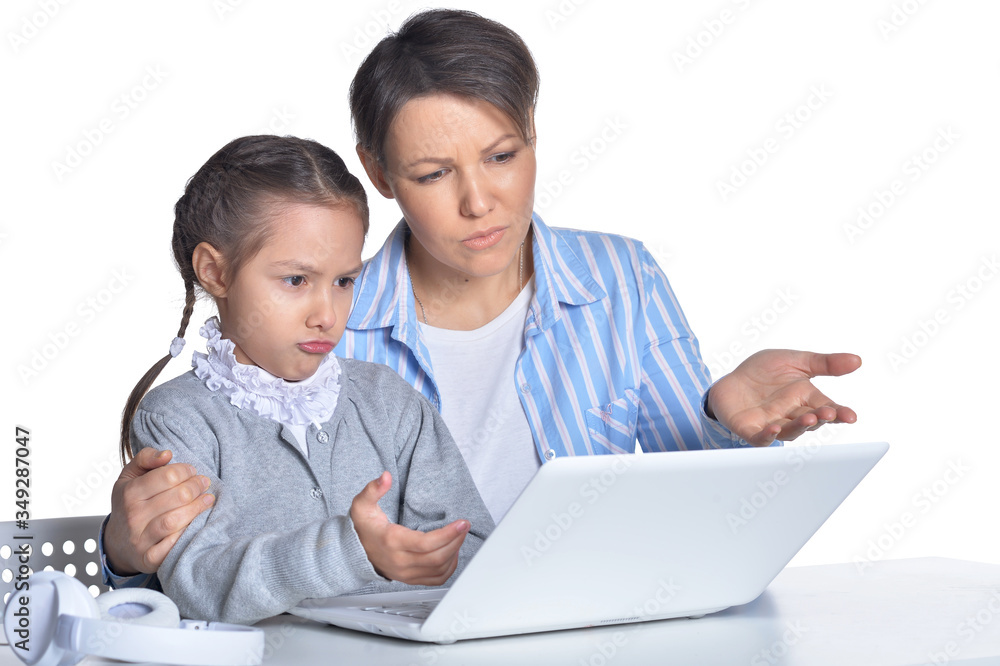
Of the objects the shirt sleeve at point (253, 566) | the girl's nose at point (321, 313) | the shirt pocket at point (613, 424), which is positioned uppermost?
the girl's nose at point (321, 313)

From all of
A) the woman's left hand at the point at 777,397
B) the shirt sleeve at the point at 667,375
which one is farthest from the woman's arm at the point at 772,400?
the shirt sleeve at the point at 667,375

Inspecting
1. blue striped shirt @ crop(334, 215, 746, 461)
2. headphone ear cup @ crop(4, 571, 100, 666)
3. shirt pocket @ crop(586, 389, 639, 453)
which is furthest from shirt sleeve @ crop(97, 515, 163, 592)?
shirt pocket @ crop(586, 389, 639, 453)

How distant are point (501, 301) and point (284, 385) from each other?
0.71 metres

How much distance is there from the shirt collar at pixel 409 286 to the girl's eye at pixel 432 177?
34 centimetres

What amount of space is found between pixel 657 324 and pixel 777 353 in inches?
25.5

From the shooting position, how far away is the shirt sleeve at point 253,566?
105 cm

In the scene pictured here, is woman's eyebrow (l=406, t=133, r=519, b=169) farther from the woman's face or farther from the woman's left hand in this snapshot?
the woman's left hand

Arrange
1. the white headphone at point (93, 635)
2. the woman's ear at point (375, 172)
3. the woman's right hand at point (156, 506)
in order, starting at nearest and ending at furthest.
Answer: the white headphone at point (93, 635), the woman's right hand at point (156, 506), the woman's ear at point (375, 172)

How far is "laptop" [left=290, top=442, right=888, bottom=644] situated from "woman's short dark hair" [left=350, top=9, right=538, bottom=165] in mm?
931

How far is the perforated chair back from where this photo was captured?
4.51 feet

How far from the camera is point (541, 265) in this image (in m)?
2.05

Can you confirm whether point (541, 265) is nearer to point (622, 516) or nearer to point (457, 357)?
point (457, 357)

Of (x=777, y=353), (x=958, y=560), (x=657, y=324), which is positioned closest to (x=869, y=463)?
(x=777, y=353)

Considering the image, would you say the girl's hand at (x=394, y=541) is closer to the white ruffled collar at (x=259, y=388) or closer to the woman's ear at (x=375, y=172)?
the white ruffled collar at (x=259, y=388)
